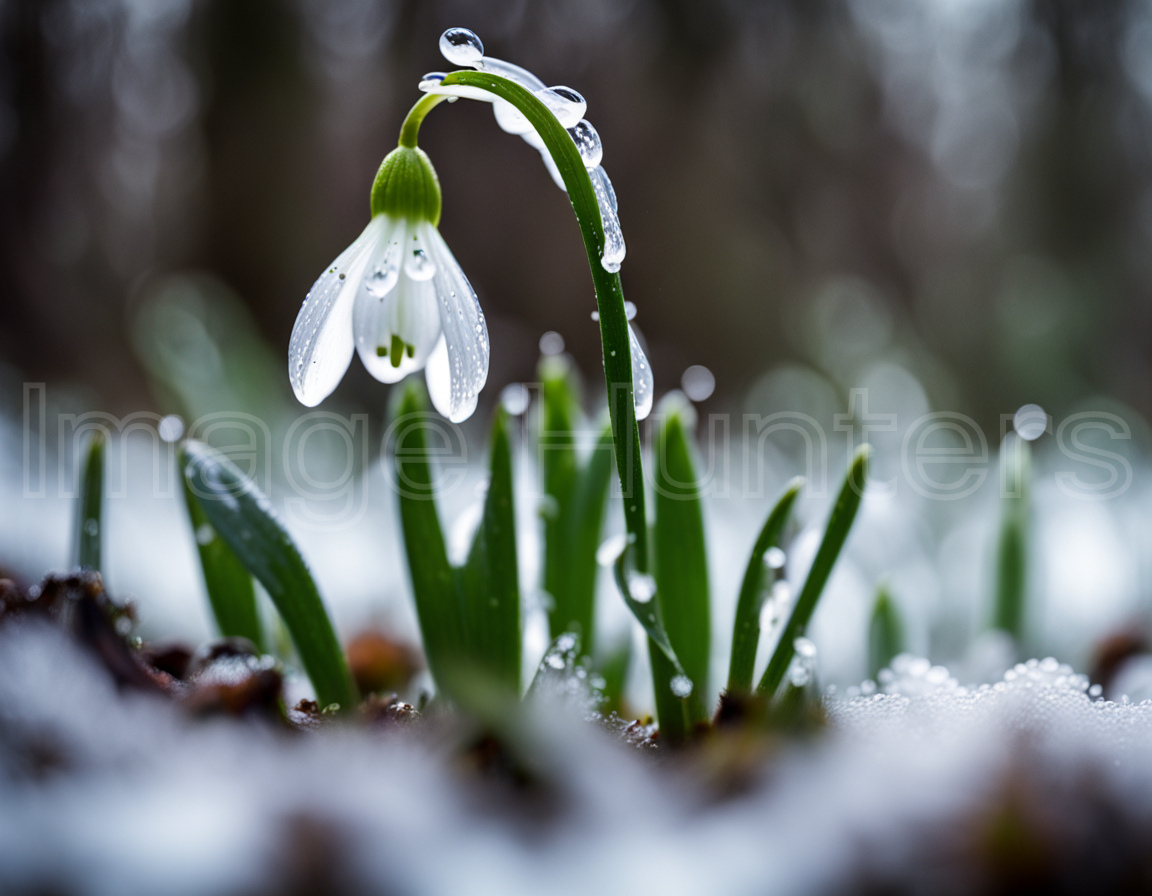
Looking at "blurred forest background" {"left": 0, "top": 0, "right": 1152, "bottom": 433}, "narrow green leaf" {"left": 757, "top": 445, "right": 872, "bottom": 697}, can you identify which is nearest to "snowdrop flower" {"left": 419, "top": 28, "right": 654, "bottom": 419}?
"narrow green leaf" {"left": 757, "top": 445, "right": 872, "bottom": 697}

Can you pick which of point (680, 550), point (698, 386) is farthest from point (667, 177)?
point (680, 550)

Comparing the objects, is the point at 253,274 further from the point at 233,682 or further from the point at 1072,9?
the point at 1072,9

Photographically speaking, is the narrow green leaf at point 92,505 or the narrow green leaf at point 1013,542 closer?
the narrow green leaf at point 92,505

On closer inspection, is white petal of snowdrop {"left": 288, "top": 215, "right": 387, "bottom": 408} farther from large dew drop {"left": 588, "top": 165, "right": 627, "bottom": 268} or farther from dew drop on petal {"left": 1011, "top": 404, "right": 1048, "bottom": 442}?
dew drop on petal {"left": 1011, "top": 404, "right": 1048, "bottom": 442}

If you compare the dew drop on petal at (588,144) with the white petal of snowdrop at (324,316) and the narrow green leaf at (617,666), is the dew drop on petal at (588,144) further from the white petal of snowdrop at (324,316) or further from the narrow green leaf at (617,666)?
the narrow green leaf at (617,666)

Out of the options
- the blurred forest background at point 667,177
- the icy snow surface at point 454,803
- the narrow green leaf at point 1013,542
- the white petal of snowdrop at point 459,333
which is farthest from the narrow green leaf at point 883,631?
the blurred forest background at point 667,177
